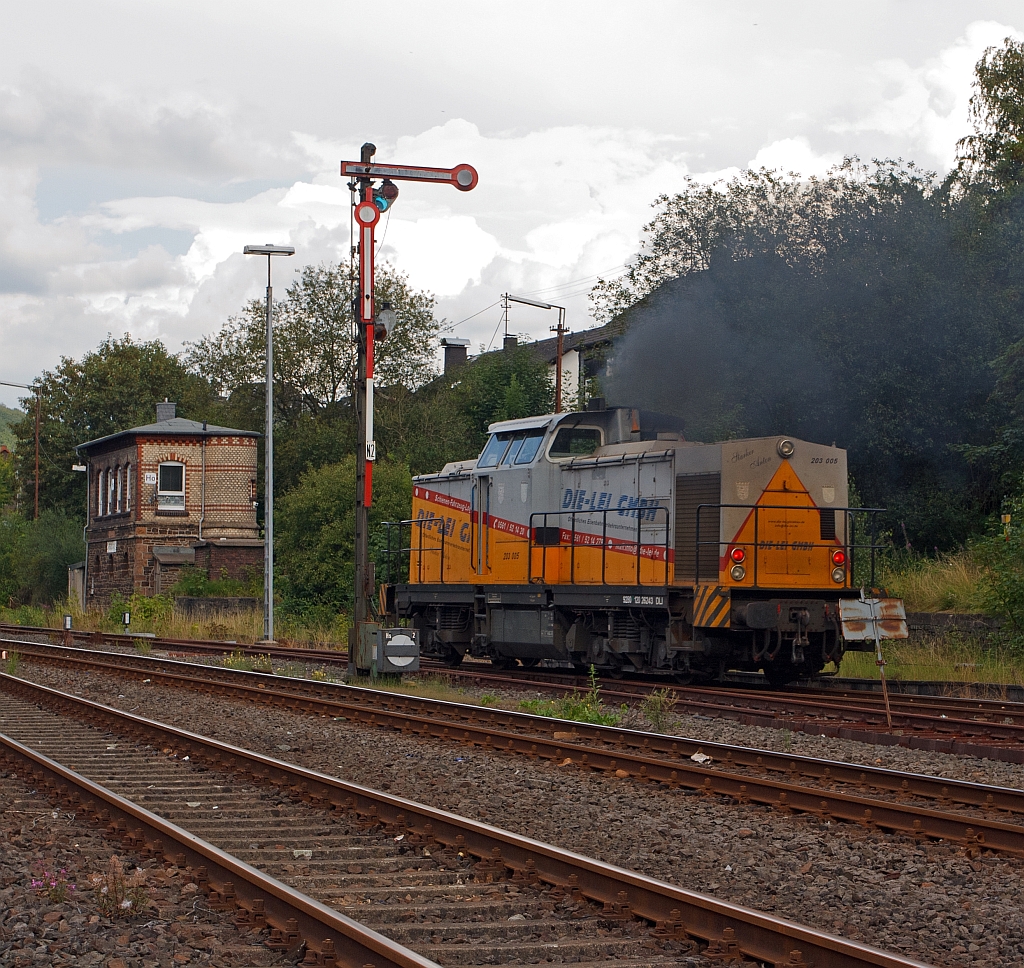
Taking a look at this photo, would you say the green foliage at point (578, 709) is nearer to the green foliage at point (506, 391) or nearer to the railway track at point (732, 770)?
the railway track at point (732, 770)

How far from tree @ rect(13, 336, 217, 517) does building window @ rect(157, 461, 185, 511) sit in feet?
55.7

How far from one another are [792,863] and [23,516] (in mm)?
68978

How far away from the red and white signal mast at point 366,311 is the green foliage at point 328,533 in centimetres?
1343

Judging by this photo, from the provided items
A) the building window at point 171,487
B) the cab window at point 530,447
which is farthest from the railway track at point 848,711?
A: the building window at point 171,487

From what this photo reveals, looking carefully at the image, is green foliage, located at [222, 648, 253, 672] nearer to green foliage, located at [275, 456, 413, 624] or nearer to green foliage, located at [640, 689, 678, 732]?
green foliage, located at [640, 689, 678, 732]

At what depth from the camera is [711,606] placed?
1441 centimetres

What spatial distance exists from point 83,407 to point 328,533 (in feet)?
135

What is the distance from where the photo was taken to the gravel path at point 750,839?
539cm

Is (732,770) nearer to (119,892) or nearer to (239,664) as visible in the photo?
(119,892)

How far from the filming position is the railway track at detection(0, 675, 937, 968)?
16.1 ft

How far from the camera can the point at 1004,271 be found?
95.3 feet

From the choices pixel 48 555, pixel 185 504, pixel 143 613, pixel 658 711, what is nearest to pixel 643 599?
pixel 658 711

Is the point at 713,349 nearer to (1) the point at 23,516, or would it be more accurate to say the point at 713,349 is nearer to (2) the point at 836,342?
(2) the point at 836,342

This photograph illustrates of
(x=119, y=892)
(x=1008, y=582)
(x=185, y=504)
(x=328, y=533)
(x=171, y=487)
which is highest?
(x=171, y=487)
